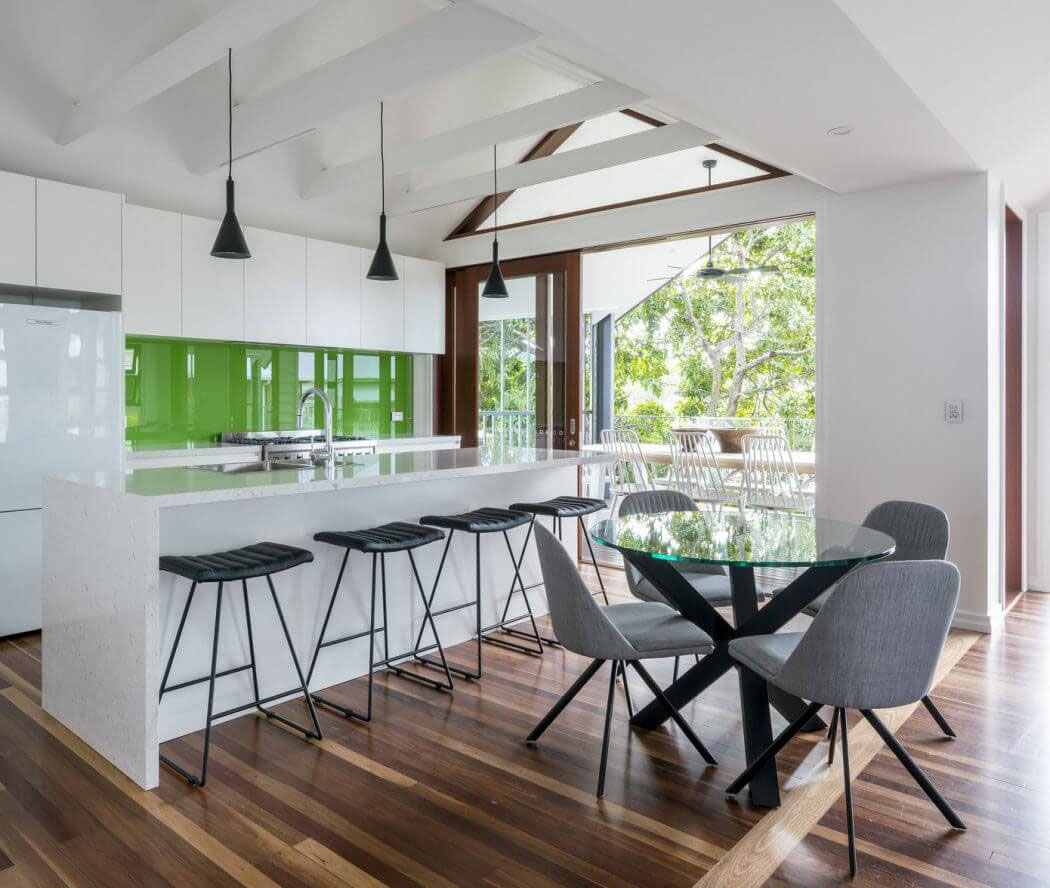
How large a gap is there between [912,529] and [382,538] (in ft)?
6.82

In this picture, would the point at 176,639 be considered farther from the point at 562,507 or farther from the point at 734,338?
the point at 734,338

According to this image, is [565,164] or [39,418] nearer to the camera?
[39,418]

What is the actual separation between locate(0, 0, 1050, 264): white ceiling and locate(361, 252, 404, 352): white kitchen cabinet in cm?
43

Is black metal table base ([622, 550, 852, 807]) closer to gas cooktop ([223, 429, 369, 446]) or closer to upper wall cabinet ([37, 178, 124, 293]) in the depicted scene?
gas cooktop ([223, 429, 369, 446])

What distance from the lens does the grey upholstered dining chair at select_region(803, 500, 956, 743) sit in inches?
121

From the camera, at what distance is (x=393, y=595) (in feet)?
11.7

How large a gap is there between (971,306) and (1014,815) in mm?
2680

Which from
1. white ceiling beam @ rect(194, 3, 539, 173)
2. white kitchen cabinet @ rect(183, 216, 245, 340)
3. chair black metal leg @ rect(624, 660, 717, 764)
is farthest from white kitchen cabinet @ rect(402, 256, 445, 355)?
chair black metal leg @ rect(624, 660, 717, 764)

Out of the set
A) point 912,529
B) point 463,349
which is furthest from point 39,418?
point 912,529

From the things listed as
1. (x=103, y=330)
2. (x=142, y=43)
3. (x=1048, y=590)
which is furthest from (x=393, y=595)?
(x=1048, y=590)

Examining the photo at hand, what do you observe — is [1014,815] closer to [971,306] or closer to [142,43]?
[971,306]

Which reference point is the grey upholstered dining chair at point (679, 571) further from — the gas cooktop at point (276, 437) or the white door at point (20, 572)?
the white door at point (20, 572)

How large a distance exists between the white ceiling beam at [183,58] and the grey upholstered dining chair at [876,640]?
2456 millimetres

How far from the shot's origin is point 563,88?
5238mm
